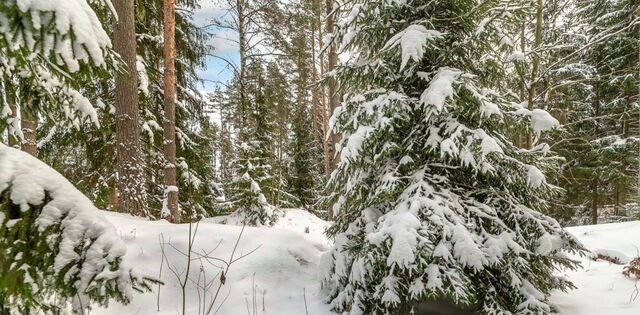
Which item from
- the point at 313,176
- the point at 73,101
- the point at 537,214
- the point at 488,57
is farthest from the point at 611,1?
the point at 73,101

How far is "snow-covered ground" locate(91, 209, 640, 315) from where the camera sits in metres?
3.68

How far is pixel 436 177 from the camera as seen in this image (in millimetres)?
3566

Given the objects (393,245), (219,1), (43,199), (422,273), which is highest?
(219,1)

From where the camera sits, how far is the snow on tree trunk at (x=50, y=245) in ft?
3.96

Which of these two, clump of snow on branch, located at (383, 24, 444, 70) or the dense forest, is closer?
the dense forest

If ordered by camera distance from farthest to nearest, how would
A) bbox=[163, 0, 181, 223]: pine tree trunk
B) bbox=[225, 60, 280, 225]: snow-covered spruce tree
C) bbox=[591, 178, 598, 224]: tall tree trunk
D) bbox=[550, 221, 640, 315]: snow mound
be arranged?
bbox=[591, 178, 598, 224]: tall tree trunk, bbox=[225, 60, 280, 225]: snow-covered spruce tree, bbox=[163, 0, 181, 223]: pine tree trunk, bbox=[550, 221, 640, 315]: snow mound

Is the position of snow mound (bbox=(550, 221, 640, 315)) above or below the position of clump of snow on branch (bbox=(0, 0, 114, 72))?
below

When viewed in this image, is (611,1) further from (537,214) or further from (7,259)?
(7,259)

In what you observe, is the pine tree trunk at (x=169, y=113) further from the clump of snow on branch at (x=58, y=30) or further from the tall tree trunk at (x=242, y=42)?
the clump of snow on branch at (x=58, y=30)

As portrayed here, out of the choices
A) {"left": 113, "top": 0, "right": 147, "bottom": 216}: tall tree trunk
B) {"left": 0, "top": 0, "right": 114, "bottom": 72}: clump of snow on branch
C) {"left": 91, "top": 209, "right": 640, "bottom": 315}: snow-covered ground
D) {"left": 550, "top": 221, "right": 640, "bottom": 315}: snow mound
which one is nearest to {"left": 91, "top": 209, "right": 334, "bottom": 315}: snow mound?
{"left": 91, "top": 209, "right": 640, "bottom": 315}: snow-covered ground

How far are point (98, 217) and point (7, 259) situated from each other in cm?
30

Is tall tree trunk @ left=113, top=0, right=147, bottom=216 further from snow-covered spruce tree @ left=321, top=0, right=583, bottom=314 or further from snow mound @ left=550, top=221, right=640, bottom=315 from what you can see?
snow mound @ left=550, top=221, right=640, bottom=315

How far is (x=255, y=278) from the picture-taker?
13.7 ft

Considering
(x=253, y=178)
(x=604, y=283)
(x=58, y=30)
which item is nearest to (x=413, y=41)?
(x=58, y=30)
